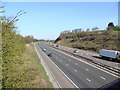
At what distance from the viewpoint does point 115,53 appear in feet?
130

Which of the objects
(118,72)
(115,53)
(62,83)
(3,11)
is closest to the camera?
(3,11)

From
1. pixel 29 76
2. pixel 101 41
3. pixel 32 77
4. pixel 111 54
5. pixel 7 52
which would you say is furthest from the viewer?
pixel 101 41

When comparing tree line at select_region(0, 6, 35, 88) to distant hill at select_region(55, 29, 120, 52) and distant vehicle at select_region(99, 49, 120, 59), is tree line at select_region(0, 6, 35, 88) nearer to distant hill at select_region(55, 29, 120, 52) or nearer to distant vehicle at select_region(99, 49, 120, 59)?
distant vehicle at select_region(99, 49, 120, 59)

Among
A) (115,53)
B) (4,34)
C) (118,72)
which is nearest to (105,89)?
(4,34)

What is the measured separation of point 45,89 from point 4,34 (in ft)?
32.8

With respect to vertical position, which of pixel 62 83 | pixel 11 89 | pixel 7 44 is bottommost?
pixel 62 83

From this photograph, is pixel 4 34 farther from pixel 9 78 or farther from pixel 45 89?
pixel 45 89

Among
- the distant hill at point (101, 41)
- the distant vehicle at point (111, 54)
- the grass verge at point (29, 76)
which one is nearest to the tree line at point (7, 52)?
the grass verge at point (29, 76)

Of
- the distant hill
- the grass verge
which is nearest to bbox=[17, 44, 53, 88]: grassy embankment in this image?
the grass verge

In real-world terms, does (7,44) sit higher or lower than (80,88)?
higher

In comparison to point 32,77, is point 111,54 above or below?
below

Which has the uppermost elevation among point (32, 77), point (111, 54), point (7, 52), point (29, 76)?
point (7, 52)

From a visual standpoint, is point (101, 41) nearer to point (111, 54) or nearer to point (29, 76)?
point (111, 54)

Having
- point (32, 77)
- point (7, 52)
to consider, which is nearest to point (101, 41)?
point (32, 77)
